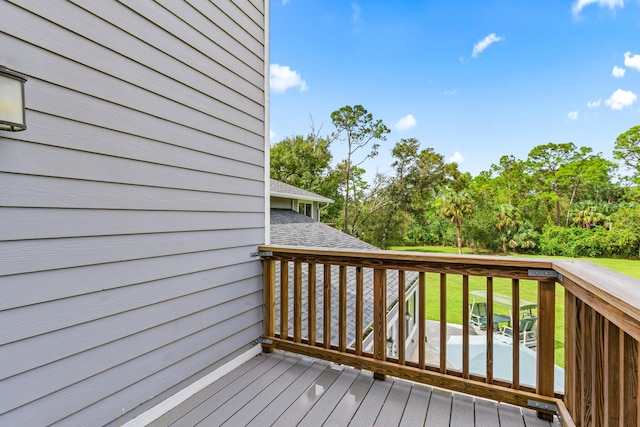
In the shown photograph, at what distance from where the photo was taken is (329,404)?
201 cm

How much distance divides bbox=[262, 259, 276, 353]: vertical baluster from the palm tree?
22497 millimetres

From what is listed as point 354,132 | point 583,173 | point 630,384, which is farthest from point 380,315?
point 583,173

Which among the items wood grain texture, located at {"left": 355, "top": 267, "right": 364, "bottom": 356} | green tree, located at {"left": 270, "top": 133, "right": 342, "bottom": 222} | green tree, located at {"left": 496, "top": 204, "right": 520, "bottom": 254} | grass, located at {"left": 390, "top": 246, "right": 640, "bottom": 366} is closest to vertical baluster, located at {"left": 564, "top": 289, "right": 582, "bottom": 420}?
wood grain texture, located at {"left": 355, "top": 267, "right": 364, "bottom": 356}

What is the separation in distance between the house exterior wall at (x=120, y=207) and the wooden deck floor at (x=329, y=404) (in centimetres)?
22

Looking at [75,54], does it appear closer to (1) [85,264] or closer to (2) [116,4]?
(2) [116,4]

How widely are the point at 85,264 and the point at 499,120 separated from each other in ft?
96.1

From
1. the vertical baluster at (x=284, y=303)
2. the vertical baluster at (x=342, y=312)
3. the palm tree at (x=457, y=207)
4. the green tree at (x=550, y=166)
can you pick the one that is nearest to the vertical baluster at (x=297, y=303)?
the vertical baluster at (x=284, y=303)

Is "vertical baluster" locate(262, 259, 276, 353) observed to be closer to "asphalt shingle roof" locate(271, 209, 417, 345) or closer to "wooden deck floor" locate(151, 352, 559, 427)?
"wooden deck floor" locate(151, 352, 559, 427)

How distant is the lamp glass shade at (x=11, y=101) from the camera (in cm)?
116

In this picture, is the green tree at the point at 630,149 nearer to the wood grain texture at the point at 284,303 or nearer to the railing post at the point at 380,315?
the railing post at the point at 380,315

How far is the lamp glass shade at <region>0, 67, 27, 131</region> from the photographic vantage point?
1155 mm

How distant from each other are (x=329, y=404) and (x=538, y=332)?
128cm

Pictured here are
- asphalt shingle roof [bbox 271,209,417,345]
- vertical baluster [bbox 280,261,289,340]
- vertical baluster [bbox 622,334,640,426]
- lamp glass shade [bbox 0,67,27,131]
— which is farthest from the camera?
asphalt shingle roof [bbox 271,209,417,345]

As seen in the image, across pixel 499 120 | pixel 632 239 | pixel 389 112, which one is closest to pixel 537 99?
pixel 499 120
